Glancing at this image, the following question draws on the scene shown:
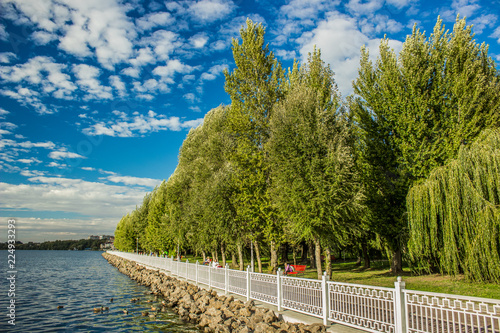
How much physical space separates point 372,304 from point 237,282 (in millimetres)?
7718

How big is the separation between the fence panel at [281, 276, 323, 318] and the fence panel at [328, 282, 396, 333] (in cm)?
46

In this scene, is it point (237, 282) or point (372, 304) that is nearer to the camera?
point (372, 304)

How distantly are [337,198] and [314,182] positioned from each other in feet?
4.19

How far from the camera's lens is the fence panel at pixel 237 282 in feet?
44.2

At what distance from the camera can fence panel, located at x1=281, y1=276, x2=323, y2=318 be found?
9.18 meters

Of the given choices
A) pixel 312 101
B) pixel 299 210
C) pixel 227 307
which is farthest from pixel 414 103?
pixel 227 307

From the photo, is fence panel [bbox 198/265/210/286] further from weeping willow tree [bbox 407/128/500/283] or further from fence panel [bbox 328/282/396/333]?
weeping willow tree [bbox 407/128/500/283]

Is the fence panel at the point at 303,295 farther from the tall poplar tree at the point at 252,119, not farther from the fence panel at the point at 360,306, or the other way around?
the tall poplar tree at the point at 252,119

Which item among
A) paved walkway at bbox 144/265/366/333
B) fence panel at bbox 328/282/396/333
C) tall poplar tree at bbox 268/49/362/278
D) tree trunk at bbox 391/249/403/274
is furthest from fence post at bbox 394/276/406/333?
tree trunk at bbox 391/249/403/274

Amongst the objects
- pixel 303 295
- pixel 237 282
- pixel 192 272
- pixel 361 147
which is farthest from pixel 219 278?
pixel 361 147

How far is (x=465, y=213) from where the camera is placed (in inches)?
483

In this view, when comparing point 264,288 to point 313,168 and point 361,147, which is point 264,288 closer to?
point 313,168

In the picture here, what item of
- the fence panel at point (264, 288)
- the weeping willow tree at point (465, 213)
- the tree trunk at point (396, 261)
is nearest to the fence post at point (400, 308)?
the fence panel at point (264, 288)

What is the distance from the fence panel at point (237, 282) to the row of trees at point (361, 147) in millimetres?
3389
